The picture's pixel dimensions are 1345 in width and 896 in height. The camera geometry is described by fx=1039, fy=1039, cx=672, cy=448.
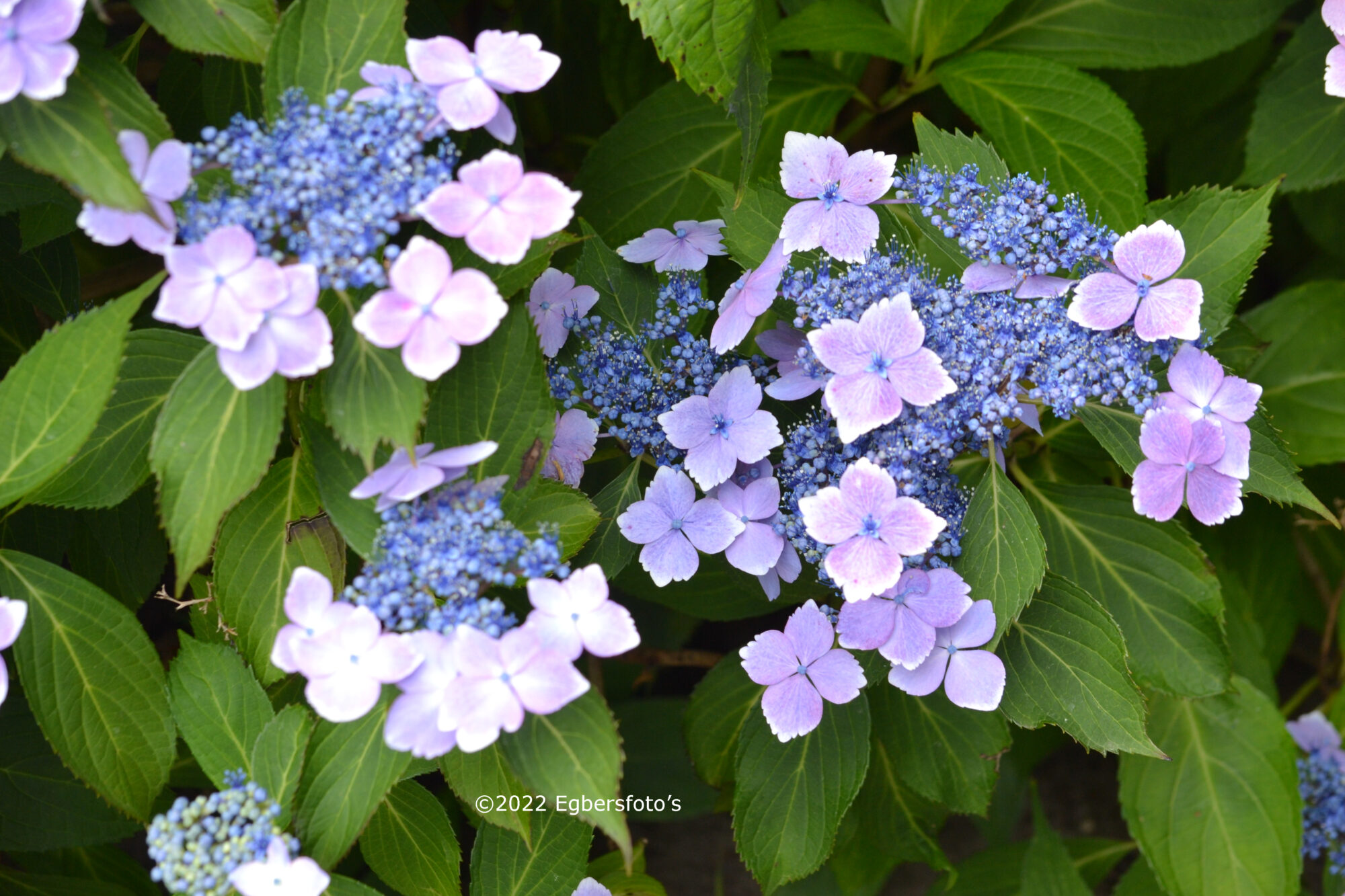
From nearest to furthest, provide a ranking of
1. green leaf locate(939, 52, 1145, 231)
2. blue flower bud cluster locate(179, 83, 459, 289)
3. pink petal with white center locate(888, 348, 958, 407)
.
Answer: blue flower bud cluster locate(179, 83, 459, 289) < pink petal with white center locate(888, 348, 958, 407) < green leaf locate(939, 52, 1145, 231)

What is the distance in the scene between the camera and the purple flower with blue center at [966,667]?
0.87m

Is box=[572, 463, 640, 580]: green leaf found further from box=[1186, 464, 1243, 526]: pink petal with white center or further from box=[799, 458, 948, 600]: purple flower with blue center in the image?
box=[1186, 464, 1243, 526]: pink petal with white center

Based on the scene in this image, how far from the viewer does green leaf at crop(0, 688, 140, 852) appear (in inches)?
43.4

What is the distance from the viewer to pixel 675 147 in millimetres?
Answer: 1300

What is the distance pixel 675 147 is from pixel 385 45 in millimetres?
595

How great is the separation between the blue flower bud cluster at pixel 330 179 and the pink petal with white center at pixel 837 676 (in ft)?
1.61

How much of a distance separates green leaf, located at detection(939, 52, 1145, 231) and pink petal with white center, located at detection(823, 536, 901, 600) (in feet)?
2.02

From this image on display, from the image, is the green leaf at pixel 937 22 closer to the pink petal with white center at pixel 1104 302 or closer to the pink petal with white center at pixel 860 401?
the pink petal with white center at pixel 1104 302

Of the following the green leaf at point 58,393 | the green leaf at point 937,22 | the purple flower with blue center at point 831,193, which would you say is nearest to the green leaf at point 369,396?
the green leaf at point 58,393

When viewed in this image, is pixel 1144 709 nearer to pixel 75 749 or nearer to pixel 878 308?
pixel 878 308

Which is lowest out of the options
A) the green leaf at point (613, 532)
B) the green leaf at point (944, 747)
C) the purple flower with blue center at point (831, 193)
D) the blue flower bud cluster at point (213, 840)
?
the green leaf at point (944, 747)

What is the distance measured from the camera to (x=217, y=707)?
890 millimetres

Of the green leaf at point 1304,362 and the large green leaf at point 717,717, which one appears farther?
the green leaf at point 1304,362

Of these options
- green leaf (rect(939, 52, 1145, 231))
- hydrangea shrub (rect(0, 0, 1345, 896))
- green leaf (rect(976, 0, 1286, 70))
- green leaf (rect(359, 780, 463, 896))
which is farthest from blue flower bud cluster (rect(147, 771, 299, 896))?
green leaf (rect(976, 0, 1286, 70))
